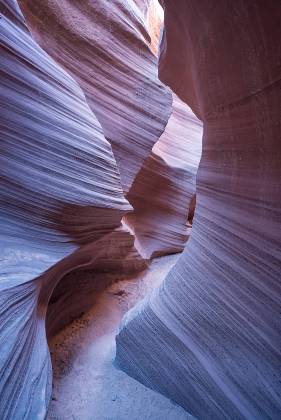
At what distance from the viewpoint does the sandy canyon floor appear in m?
1.77

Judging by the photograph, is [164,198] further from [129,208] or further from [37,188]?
[37,188]

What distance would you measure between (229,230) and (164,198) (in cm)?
307

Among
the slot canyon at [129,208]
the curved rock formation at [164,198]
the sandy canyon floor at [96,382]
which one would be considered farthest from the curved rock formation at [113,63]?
the sandy canyon floor at [96,382]

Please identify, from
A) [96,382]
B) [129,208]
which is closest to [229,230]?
[129,208]

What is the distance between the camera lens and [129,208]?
8.20 ft

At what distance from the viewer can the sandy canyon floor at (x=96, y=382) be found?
1.77 metres

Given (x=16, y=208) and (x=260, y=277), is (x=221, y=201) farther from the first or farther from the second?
(x=16, y=208)

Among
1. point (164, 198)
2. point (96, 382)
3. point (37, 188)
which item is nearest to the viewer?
point (37, 188)

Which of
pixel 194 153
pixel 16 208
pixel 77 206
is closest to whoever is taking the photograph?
pixel 16 208

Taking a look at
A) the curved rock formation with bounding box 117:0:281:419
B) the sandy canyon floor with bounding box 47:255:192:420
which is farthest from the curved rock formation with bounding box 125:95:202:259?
the curved rock formation with bounding box 117:0:281:419

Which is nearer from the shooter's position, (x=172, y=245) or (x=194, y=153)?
(x=172, y=245)

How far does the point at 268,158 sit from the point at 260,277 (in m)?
0.50

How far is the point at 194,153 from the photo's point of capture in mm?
4906

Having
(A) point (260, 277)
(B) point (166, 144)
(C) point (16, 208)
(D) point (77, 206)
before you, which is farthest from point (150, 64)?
(A) point (260, 277)
